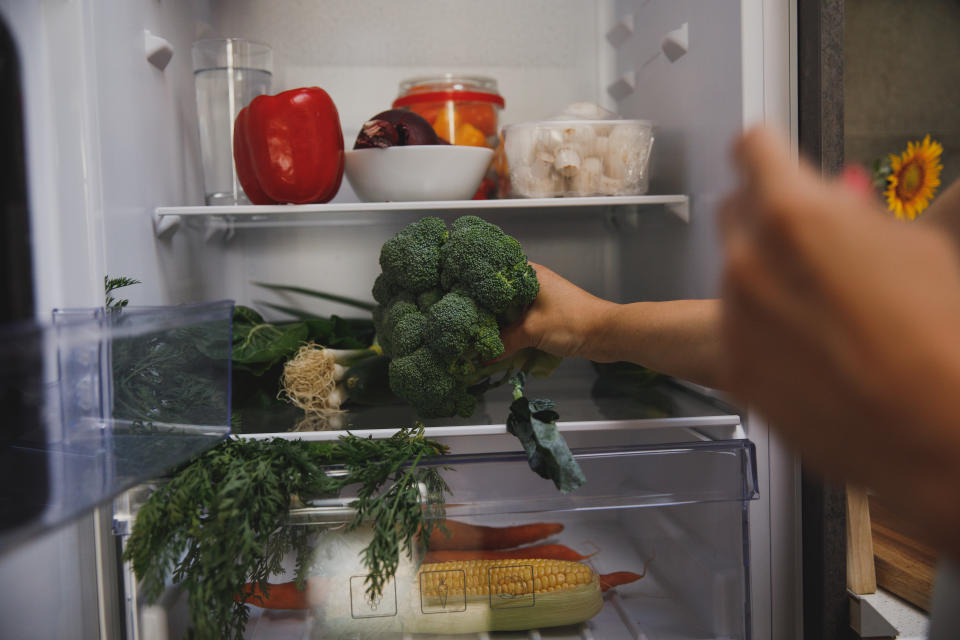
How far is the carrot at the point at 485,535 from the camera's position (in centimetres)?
93

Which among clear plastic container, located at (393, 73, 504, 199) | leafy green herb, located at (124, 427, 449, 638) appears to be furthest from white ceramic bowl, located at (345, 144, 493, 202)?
leafy green herb, located at (124, 427, 449, 638)

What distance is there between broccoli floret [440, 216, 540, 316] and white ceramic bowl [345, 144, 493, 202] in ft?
0.65

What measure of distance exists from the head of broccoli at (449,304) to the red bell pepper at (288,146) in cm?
26

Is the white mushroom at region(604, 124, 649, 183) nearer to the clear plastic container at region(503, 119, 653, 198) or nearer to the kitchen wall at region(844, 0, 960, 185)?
the clear plastic container at region(503, 119, 653, 198)

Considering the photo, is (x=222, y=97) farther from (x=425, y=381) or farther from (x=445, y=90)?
(x=425, y=381)

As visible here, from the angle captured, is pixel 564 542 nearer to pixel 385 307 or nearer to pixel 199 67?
pixel 385 307

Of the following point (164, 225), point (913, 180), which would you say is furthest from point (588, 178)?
point (164, 225)

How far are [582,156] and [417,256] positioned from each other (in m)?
0.39

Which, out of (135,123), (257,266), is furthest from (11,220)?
(257,266)

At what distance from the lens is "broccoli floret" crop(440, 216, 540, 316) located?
3.05 ft

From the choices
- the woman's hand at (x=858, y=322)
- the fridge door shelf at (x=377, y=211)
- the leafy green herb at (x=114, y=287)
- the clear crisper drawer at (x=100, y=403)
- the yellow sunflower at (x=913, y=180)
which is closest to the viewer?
the woman's hand at (x=858, y=322)

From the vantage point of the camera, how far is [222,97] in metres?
1.24

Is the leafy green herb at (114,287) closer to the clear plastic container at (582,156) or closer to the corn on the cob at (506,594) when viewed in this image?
the corn on the cob at (506,594)

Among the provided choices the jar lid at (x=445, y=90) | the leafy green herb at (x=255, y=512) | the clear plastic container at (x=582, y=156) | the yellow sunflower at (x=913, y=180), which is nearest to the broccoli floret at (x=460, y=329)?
the leafy green herb at (x=255, y=512)
